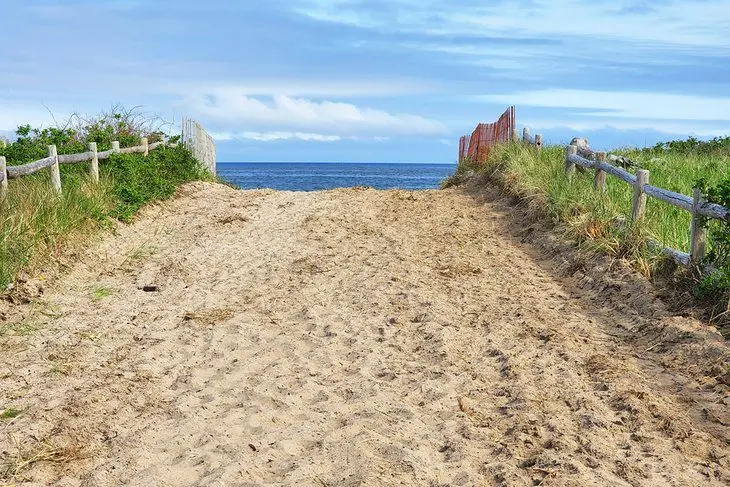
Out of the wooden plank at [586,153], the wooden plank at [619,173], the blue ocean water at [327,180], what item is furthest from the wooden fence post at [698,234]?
the blue ocean water at [327,180]

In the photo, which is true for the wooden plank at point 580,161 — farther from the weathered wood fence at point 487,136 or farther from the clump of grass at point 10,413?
the clump of grass at point 10,413

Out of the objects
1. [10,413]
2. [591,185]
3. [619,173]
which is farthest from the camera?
[591,185]

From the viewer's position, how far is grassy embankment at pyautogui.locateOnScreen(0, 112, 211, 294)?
952 cm

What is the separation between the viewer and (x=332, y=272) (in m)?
9.88

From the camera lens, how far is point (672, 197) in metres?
9.34

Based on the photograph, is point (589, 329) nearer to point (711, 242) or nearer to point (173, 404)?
point (711, 242)

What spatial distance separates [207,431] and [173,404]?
2.09 ft

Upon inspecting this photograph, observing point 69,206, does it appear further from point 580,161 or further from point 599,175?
point 580,161

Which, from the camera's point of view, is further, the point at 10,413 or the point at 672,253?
the point at 672,253

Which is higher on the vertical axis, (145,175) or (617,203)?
(145,175)

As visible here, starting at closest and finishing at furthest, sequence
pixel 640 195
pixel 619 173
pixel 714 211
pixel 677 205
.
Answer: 1. pixel 714 211
2. pixel 677 205
3. pixel 640 195
4. pixel 619 173

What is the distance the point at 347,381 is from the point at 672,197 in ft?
17.2

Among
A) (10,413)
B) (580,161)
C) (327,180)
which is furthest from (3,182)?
(327,180)

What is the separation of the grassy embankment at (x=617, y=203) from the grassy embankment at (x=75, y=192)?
7.05 metres
